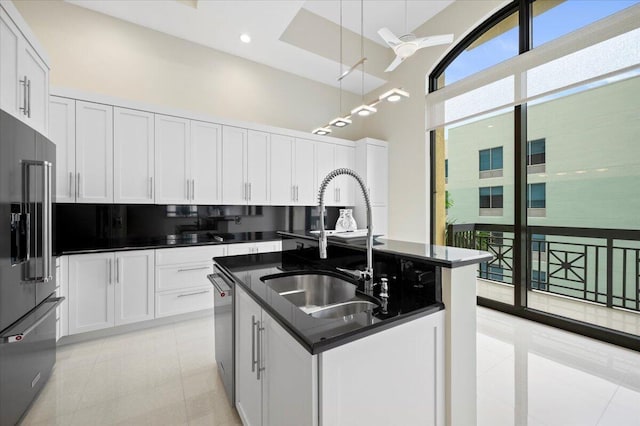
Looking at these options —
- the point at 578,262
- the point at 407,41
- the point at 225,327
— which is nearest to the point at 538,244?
the point at 578,262

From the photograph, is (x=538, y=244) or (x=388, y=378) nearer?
(x=388, y=378)

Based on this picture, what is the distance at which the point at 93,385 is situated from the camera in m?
2.05

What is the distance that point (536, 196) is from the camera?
3193 millimetres

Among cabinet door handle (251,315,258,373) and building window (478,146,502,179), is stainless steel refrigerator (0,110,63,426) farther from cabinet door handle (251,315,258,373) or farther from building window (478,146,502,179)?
building window (478,146,502,179)

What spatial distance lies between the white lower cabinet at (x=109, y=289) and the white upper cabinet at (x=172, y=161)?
751 millimetres

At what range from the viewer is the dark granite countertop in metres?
0.87

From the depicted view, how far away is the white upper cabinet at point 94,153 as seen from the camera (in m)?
2.87

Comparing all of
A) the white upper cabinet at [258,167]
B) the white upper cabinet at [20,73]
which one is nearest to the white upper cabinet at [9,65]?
the white upper cabinet at [20,73]

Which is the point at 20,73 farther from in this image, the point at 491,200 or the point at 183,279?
the point at 491,200

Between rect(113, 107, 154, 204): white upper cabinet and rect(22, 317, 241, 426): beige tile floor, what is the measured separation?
155 cm

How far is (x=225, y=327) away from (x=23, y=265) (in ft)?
4.20

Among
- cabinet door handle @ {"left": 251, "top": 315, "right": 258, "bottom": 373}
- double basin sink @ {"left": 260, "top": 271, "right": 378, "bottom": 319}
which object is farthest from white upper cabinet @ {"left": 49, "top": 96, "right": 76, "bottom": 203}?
cabinet door handle @ {"left": 251, "top": 315, "right": 258, "bottom": 373}

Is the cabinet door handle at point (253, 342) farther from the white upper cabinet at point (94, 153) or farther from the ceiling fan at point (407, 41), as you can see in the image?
the white upper cabinet at point (94, 153)

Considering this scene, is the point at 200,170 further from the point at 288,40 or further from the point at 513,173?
the point at 513,173
